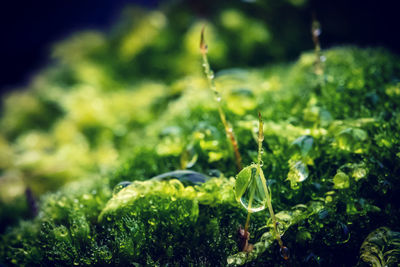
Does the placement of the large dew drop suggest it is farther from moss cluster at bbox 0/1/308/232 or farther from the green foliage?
moss cluster at bbox 0/1/308/232

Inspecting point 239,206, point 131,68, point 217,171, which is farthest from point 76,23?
point 239,206

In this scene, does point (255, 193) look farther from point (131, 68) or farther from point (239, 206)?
point (131, 68)

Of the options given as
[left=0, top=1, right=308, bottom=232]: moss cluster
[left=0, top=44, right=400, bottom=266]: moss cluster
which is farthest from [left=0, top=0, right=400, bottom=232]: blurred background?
[left=0, top=44, right=400, bottom=266]: moss cluster

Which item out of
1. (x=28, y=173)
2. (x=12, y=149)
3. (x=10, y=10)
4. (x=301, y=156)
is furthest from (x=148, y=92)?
(x=10, y=10)

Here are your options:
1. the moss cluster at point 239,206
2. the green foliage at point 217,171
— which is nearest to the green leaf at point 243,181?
the green foliage at point 217,171

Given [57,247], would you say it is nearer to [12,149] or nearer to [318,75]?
[318,75]

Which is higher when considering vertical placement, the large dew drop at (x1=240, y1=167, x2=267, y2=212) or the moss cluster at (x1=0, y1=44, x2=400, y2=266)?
the large dew drop at (x1=240, y1=167, x2=267, y2=212)
